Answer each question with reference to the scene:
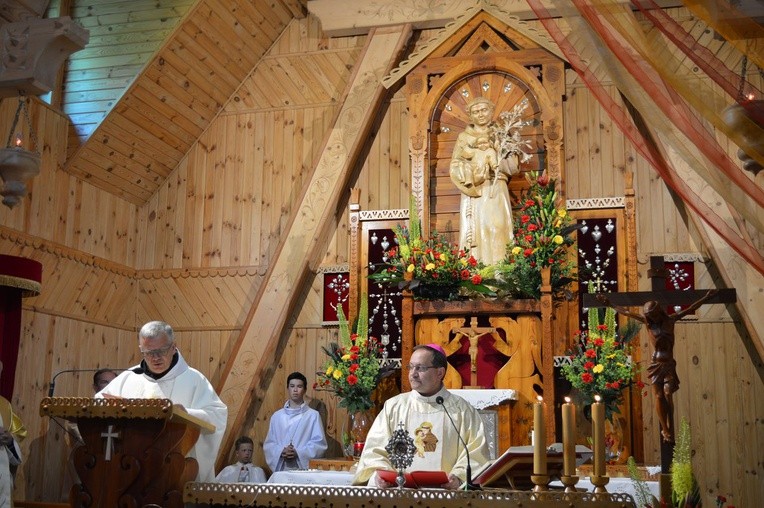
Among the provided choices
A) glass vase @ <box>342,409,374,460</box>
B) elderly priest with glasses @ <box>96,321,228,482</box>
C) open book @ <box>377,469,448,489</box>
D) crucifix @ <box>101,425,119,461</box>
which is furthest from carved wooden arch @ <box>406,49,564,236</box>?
crucifix @ <box>101,425,119,461</box>

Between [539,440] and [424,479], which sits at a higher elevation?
[539,440]

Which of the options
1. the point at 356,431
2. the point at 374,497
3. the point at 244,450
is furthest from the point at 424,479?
the point at 244,450

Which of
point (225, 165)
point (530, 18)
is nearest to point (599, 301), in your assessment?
point (530, 18)

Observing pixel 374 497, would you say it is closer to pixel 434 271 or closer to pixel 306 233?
pixel 434 271

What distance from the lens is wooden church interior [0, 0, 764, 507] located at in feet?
29.1

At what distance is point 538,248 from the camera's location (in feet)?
27.7

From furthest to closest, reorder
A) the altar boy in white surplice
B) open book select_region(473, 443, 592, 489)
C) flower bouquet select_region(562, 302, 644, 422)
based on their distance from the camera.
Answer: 1. flower bouquet select_region(562, 302, 644, 422)
2. the altar boy in white surplice
3. open book select_region(473, 443, 592, 489)

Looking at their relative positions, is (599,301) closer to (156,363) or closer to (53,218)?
(156,363)

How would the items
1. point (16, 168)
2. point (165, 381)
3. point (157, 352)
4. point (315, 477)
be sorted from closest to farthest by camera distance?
point (157, 352), point (165, 381), point (16, 168), point (315, 477)

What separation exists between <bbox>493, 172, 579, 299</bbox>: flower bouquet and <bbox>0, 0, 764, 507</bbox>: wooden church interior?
0.26 metres

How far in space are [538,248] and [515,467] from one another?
4530 mm

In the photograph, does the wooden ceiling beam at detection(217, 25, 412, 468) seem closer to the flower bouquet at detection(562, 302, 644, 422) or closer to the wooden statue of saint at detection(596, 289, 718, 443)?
the flower bouquet at detection(562, 302, 644, 422)

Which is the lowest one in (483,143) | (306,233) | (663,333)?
(663,333)

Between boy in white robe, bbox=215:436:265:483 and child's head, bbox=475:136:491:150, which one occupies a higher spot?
child's head, bbox=475:136:491:150
